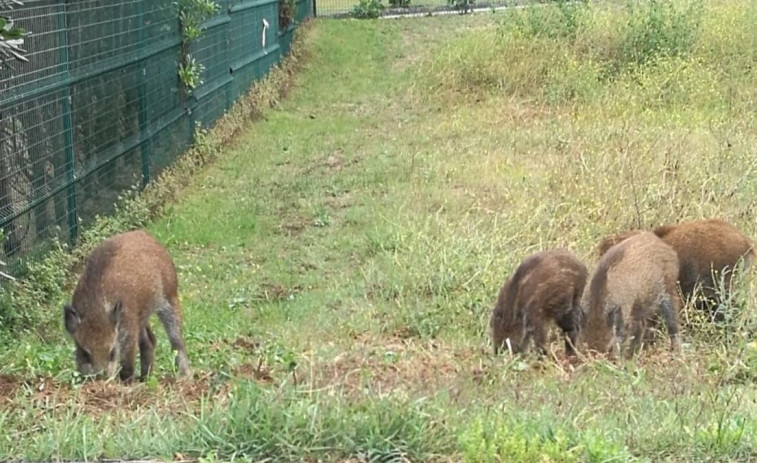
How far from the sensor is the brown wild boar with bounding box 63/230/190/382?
6.79m

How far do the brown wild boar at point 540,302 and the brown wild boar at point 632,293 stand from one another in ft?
0.70

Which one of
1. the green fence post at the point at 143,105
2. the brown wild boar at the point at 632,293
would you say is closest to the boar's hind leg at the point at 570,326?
the brown wild boar at the point at 632,293

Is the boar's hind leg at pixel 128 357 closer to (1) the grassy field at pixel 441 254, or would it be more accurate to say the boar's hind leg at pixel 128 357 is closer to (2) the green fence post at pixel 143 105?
(1) the grassy field at pixel 441 254

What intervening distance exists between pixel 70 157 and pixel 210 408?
20.4 ft

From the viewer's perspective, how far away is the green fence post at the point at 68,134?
10047 millimetres

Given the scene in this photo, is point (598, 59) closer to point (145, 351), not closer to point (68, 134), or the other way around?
point (68, 134)

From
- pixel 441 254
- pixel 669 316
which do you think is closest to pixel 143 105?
pixel 441 254

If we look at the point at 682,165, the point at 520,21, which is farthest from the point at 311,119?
the point at 682,165

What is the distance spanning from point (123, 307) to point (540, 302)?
2.89m

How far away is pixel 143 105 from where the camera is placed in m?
12.8

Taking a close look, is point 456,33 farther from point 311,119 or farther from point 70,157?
point 70,157

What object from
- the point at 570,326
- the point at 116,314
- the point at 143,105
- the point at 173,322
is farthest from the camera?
the point at 143,105

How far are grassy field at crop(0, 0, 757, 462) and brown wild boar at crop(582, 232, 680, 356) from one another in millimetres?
265

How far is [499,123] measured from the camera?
16531mm
